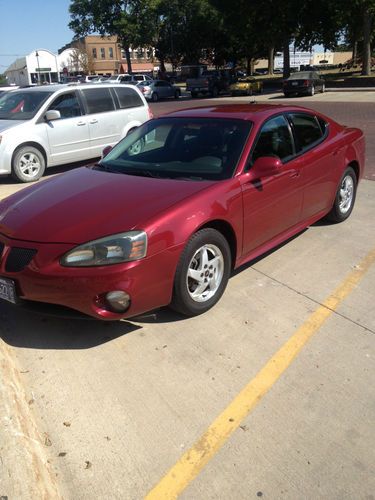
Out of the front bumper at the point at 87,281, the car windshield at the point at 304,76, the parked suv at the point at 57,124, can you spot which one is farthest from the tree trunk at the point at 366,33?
the front bumper at the point at 87,281

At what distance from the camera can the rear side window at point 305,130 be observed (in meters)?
4.68

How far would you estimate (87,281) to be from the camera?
297 cm

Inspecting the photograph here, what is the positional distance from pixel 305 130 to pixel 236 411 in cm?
323

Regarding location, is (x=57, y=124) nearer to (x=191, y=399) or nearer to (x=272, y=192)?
(x=272, y=192)

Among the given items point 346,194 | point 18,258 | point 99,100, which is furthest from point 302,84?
point 18,258

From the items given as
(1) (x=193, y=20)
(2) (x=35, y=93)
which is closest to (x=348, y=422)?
(2) (x=35, y=93)

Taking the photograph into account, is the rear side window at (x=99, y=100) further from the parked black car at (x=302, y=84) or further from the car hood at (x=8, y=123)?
the parked black car at (x=302, y=84)

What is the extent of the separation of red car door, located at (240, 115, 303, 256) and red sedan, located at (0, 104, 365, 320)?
12 mm

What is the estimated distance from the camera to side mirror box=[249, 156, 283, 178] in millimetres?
3834

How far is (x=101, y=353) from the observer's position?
3203mm

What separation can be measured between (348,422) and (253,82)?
113 feet

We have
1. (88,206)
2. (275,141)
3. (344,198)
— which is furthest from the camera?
(344,198)

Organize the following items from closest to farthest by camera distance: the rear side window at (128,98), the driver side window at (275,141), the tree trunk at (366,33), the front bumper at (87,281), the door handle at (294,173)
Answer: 1. the front bumper at (87,281)
2. the driver side window at (275,141)
3. the door handle at (294,173)
4. the rear side window at (128,98)
5. the tree trunk at (366,33)

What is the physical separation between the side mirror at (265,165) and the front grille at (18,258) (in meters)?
1.88
